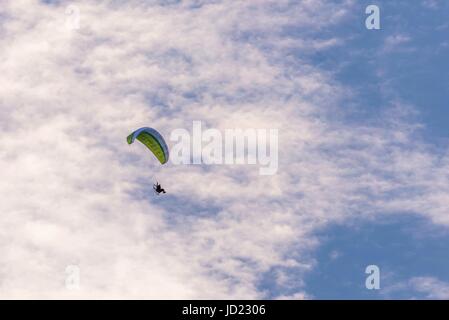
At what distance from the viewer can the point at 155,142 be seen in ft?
259

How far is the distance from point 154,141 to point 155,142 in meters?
0.18

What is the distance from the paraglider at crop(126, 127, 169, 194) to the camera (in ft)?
255

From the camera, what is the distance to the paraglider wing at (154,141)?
7781cm

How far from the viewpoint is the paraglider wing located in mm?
77812

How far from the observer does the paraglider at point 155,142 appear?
77812 millimetres
